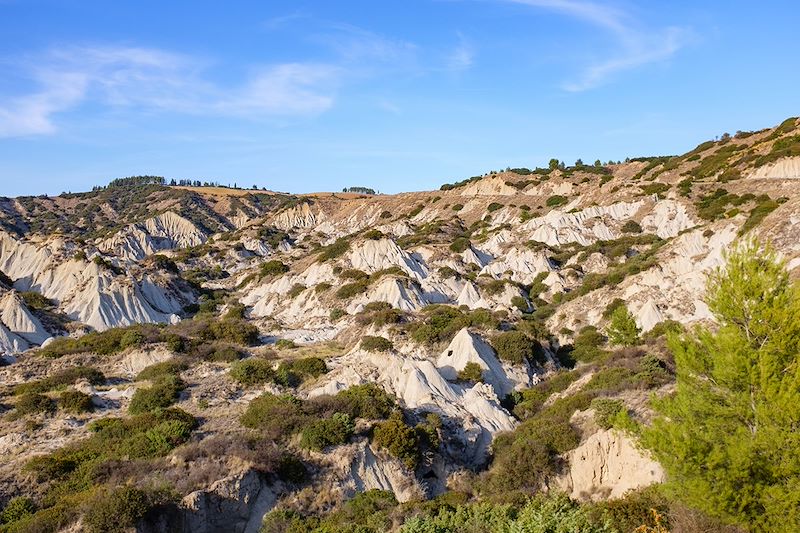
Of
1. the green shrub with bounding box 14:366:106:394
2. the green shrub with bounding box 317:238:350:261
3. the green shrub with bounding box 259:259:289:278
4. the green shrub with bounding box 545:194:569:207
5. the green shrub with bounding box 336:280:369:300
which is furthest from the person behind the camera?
the green shrub with bounding box 545:194:569:207

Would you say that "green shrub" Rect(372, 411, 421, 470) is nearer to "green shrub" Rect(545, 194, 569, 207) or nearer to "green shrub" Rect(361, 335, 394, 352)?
"green shrub" Rect(361, 335, 394, 352)

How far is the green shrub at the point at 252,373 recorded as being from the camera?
107 feet

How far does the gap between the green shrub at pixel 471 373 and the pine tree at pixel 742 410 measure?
19.1 m

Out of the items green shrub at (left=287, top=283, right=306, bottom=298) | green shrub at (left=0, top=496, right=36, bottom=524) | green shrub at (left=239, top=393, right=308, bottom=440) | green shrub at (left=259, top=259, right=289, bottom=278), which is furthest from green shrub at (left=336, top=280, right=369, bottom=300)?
green shrub at (left=0, top=496, right=36, bottom=524)

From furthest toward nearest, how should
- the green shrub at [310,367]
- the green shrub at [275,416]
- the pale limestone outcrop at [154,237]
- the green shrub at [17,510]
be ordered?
the pale limestone outcrop at [154,237] < the green shrub at [310,367] < the green shrub at [275,416] < the green shrub at [17,510]

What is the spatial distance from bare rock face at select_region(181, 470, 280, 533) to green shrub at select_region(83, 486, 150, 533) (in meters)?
1.67

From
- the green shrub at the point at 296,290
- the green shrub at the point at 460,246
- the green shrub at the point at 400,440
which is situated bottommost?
the green shrub at the point at 400,440

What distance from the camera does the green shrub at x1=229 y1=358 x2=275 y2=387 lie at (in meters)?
32.5

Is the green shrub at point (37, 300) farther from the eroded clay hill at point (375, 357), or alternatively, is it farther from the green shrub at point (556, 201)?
the green shrub at point (556, 201)

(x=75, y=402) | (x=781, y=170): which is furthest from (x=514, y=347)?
(x=781, y=170)

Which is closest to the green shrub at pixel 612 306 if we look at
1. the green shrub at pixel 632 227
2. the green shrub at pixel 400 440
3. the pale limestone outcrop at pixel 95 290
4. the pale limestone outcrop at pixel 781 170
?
the green shrub at pixel 400 440

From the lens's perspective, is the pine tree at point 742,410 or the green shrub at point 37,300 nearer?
the pine tree at point 742,410

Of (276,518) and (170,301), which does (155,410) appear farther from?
(170,301)

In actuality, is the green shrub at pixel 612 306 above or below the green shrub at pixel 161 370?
below
